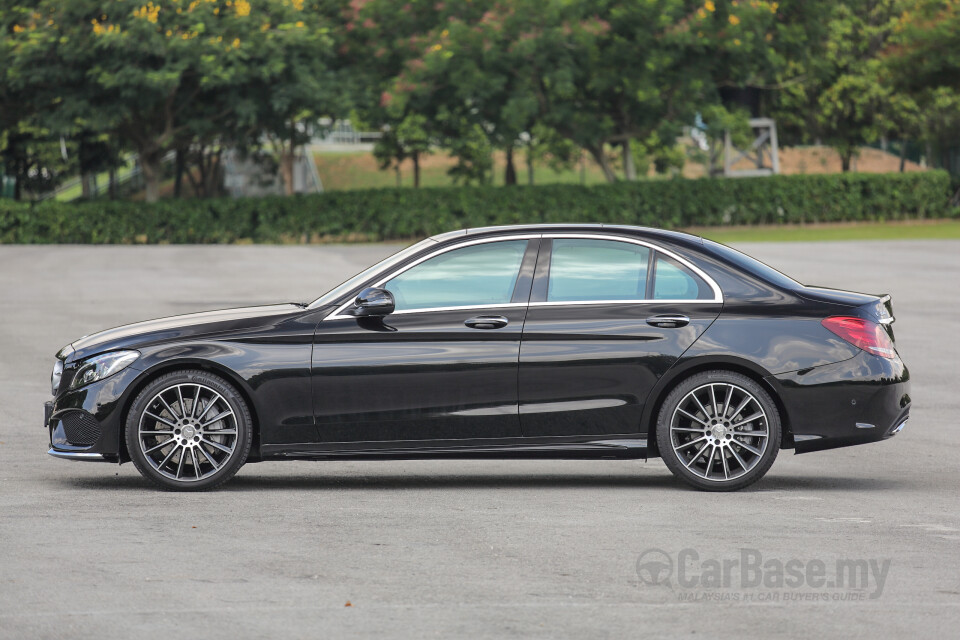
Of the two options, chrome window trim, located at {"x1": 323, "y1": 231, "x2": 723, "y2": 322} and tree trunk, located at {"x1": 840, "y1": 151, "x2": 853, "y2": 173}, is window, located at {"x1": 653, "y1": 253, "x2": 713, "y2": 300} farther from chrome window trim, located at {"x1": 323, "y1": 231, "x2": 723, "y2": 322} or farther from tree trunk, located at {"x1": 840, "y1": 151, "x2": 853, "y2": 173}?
tree trunk, located at {"x1": 840, "y1": 151, "x2": 853, "y2": 173}

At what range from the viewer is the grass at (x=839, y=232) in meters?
42.2

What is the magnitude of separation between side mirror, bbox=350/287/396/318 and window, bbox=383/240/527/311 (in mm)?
161

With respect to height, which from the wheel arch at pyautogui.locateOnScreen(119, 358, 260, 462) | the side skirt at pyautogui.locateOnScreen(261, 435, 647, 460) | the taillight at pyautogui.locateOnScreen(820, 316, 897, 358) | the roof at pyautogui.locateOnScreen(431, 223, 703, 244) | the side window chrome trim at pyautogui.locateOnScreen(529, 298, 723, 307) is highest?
the roof at pyautogui.locateOnScreen(431, 223, 703, 244)

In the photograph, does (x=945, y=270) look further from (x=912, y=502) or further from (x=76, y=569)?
(x=76, y=569)

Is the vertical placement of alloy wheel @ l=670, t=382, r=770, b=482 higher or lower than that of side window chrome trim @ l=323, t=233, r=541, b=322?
lower

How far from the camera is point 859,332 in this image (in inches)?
326

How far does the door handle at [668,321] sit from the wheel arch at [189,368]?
7.29 feet

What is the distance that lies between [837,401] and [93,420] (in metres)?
4.08

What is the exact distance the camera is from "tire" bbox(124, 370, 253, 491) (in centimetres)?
814

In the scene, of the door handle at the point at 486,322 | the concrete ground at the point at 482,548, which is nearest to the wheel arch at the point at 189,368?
the concrete ground at the point at 482,548

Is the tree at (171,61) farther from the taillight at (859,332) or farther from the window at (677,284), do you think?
the taillight at (859,332)

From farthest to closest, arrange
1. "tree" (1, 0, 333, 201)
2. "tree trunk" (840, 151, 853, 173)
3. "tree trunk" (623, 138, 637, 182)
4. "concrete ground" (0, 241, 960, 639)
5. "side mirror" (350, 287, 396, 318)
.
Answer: "tree trunk" (840, 151, 853, 173) < "tree trunk" (623, 138, 637, 182) < "tree" (1, 0, 333, 201) < "side mirror" (350, 287, 396, 318) < "concrete ground" (0, 241, 960, 639)

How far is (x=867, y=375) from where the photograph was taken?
823cm

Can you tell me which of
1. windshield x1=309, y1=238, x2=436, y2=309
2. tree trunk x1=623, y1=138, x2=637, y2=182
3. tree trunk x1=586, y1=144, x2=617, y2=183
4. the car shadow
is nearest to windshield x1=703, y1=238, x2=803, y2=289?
the car shadow
